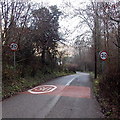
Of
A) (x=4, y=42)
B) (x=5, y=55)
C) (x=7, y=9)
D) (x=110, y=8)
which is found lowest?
(x=5, y=55)

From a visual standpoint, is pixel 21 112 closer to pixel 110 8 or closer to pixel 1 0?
pixel 110 8

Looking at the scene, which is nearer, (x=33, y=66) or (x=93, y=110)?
Result: (x=93, y=110)

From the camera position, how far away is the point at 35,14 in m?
14.6

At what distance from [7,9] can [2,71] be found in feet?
15.2

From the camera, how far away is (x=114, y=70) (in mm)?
6934

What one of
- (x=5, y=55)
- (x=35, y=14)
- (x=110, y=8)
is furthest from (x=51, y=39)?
(x=110, y=8)

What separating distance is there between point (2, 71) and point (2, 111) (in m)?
4.65

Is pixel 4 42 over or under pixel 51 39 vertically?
under

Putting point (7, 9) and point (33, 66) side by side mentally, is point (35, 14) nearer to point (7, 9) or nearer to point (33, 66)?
point (7, 9)

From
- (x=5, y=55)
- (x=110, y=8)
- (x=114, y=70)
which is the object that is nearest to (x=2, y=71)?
(x=5, y=55)

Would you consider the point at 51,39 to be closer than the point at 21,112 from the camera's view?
No

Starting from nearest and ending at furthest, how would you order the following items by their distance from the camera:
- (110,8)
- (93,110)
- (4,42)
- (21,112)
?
(21,112) < (93,110) < (110,8) < (4,42)

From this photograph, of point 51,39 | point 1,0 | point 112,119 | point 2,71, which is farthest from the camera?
point 51,39

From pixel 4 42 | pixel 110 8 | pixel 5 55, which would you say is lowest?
pixel 5 55
